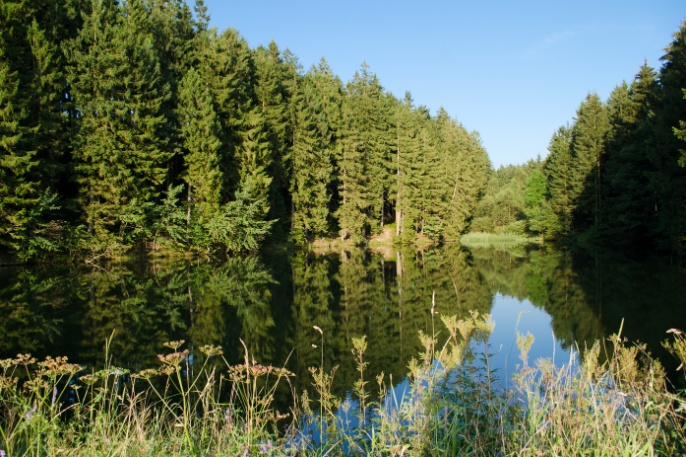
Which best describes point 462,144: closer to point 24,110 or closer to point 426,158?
point 426,158

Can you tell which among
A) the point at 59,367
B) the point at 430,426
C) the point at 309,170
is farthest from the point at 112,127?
the point at 430,426

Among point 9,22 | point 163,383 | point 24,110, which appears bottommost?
point 163,383

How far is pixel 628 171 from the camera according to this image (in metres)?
33.9

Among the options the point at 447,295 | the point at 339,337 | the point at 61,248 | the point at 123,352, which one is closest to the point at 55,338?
the point at 123,352

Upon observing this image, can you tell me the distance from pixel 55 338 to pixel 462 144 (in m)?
58.3

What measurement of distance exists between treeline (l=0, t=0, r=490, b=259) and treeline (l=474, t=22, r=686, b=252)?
2095 centimetres

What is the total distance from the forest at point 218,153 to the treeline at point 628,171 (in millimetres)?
146

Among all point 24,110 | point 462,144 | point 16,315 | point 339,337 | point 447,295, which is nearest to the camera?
point 339,337

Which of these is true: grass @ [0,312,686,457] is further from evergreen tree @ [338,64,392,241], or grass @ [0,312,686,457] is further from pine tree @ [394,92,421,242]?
pine tree @ [394,92,421,242]

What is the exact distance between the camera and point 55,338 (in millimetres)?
8570

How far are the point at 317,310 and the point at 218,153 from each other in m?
20.3

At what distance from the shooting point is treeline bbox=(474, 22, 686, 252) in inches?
976

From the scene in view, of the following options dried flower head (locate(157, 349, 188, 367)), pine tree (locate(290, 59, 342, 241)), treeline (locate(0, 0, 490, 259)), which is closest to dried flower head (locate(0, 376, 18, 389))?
dried flower head (locate(157, 349, 188, 367))

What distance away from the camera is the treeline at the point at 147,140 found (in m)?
21.0
